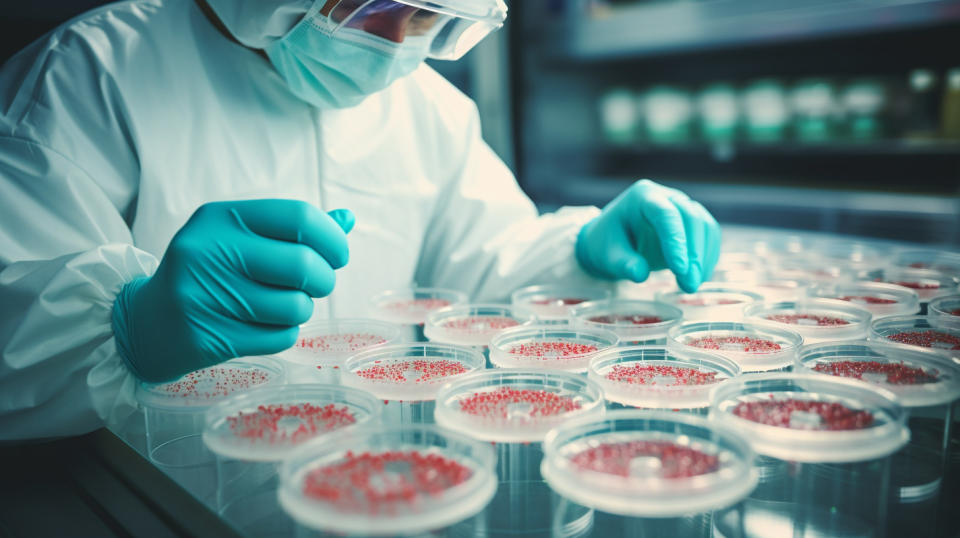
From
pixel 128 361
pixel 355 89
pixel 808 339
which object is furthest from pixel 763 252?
pixel 128 361

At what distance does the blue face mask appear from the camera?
132cm

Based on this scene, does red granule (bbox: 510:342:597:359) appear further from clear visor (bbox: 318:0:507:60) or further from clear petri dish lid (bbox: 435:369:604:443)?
clear visor (bbox: 318:0:507:60)

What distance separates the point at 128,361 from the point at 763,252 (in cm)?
168

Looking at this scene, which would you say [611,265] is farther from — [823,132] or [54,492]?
[823,132]

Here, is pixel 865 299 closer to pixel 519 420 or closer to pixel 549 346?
pixel 549 346

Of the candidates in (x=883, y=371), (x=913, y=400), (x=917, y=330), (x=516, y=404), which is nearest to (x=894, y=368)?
(x=883, y=371)

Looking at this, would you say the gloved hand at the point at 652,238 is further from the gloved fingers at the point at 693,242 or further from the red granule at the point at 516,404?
the red granule at the point at 516,404

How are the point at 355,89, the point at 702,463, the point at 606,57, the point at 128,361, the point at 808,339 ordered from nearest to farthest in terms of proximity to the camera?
the point at 702,463
the point at 128,361
the point at 808,339
the point at 355,89
the point at 606,57

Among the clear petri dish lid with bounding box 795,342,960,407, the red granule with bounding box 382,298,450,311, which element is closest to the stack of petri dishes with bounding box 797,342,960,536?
the clear petri dish lid with bounding box 795,342,960,407

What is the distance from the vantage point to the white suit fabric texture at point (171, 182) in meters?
1.08

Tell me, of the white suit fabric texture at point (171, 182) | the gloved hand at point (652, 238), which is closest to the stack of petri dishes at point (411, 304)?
the white suit fabric texture at point (171, 182)

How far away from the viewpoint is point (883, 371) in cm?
107

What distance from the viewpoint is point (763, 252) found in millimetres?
1989

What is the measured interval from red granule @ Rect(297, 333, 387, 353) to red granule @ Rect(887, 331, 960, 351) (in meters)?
0.97
